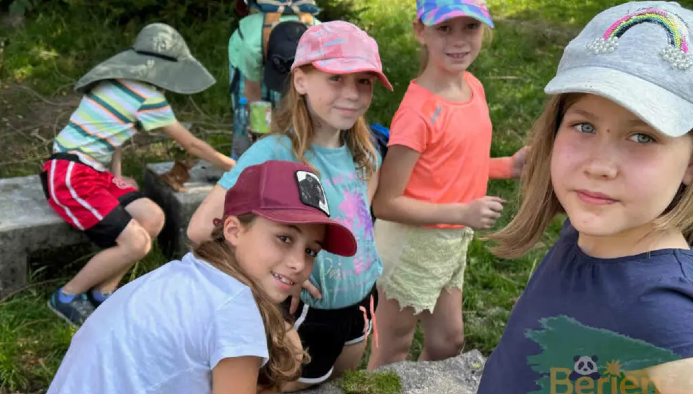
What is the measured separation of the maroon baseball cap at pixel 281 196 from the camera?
1.91m

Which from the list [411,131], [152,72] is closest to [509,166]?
[411,131]

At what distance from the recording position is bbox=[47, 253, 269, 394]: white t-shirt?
5.70ft

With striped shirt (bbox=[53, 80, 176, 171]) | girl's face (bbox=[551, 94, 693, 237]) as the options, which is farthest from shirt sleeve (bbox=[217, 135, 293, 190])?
striped shirt (bbox=[53, 80, 176, 171])

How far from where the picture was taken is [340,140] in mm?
2547

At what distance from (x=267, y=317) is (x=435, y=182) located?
107 centimetres

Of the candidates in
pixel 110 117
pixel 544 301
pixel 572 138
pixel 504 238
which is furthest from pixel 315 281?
pixel 110 117

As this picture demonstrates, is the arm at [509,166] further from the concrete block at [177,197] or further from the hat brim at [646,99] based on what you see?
the concrete block at [177,197]

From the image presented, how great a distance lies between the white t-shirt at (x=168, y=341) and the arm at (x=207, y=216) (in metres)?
0.53

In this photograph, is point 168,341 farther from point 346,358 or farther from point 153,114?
point 153,114

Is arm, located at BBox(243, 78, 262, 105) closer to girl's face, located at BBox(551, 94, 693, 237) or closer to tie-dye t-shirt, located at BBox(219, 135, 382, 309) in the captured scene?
tie-dye t-shirt, located at BBox(219, 135, 382, 309)

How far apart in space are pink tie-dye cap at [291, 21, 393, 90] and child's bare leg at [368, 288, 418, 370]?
93 cm

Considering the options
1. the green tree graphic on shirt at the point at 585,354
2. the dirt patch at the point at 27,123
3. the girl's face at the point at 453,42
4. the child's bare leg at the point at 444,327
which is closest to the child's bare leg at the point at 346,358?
the child's bare leg at the point at 444,327

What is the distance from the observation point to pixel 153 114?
→ 381 cm

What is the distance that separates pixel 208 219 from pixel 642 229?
1.38 metres
